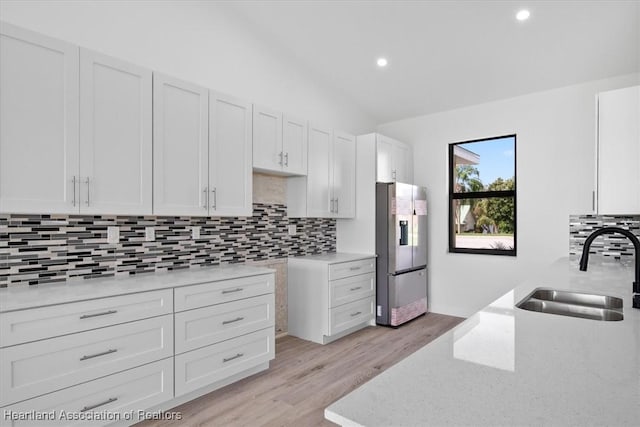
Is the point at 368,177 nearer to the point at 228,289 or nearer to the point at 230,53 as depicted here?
the point at 230,53

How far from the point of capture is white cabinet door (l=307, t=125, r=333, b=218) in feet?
12.5

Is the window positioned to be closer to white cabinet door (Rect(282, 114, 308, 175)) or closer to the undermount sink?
white cabinet door (Rect(282, 114, 308, 175))

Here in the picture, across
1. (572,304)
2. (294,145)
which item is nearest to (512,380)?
(572,304)

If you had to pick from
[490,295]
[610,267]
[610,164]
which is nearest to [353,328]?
[490,295]

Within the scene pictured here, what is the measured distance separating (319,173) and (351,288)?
1283 mm

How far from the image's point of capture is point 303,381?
2811mm

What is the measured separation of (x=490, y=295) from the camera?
14.1 ft

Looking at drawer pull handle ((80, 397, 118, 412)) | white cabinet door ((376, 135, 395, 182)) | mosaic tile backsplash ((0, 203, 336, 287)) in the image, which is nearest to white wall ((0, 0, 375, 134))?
white cabinet door ((376, 135, 395, 182))

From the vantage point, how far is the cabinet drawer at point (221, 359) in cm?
238

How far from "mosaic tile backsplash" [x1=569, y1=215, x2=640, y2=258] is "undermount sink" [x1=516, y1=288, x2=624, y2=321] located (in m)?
2.27

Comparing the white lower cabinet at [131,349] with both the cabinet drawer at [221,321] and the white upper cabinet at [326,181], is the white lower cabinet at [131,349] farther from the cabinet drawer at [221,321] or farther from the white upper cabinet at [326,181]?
the white upper cabinet at [326,181]

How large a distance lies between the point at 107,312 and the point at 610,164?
12.1ft

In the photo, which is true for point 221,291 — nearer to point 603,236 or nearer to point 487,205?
point 487,205

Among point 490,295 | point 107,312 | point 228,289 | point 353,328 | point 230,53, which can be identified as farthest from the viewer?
point 490,295
